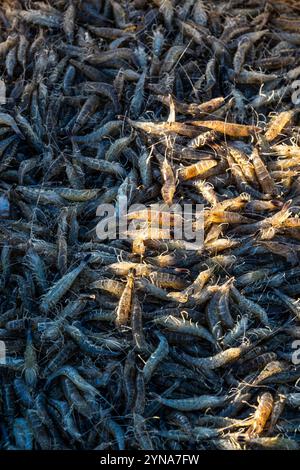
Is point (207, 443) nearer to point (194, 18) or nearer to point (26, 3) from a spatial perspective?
point (194, 18)

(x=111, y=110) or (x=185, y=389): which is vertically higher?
(x=111, y=110)

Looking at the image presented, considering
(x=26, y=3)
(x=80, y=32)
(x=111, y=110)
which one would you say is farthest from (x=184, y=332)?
(x=26, y=3)

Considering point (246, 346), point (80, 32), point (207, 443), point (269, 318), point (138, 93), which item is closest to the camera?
point (207, 443)

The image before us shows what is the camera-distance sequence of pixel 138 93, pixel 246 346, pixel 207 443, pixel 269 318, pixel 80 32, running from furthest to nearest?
pixel 80 32 < pixel 138 93 < pixel 269 318 < pixel 246 346 < pixel 207 443

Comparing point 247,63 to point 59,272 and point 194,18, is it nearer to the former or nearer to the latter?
point 194,18

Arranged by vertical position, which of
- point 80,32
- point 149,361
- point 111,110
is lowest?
point 149,361

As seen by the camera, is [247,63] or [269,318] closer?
[269,318]
